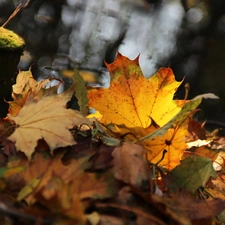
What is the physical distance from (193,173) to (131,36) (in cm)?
277

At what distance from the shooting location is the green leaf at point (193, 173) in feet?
1.81

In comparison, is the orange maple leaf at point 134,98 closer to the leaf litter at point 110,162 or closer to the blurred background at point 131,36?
the leaf litter at point 110,162

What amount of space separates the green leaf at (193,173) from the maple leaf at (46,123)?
0.43 ft

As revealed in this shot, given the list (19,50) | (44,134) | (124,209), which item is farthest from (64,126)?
(19,50)

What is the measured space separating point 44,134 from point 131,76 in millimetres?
187

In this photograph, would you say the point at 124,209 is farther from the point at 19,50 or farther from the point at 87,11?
the point at 87,11

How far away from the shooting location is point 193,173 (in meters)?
0.56

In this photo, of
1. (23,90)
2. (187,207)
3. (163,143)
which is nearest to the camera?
(187,207)

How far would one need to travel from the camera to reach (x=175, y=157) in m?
0.60

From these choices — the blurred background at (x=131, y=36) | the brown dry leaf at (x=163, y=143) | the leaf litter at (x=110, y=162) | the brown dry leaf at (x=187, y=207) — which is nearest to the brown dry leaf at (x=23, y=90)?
the leaf litter at (x=110, y=162)

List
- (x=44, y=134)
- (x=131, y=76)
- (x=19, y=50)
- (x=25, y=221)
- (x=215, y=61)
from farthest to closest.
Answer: (x=215, y=61)
(x=19, y=50)
(x=131, y=76)
(x=44, y=134)
(x=25, y=221)

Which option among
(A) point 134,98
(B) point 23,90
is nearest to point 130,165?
(A) point 134,98

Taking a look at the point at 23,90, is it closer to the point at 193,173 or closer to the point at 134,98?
the point at 134,98

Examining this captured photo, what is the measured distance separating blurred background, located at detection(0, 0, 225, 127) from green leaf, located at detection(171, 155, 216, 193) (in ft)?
7.61
